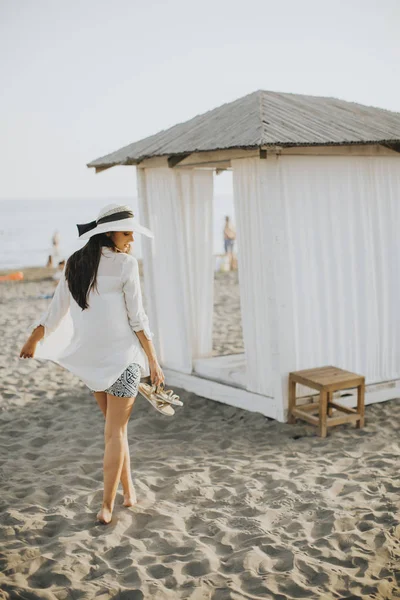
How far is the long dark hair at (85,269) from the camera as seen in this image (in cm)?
343

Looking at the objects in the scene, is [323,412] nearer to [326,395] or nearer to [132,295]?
[326,395]

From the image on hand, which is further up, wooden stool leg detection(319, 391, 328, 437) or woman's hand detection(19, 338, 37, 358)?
woman's hand detection(19, 338, 37, 358)

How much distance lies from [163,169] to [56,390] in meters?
2.57

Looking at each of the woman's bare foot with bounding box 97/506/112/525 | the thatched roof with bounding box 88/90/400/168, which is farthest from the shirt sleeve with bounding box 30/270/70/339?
the thatched roof with bounding box 88/90/400/168

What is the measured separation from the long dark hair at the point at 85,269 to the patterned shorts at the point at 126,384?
0.42 metres

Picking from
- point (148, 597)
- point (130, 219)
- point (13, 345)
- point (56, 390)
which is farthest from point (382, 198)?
point (13, 345)

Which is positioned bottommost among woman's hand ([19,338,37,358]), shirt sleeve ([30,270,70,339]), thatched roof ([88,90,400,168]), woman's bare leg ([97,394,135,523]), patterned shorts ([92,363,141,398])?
Result: woman's bare leg ([97,394,135,523])

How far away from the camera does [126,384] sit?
349cm

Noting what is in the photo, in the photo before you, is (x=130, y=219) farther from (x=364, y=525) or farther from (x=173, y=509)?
(x=364, y=525)

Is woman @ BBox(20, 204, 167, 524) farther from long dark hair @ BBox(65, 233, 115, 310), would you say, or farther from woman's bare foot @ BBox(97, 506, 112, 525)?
woman's bare foot @ BBox(97, 506, 112, 525)

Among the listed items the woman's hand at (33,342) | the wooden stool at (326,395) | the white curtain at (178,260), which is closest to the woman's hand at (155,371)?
the woman's hand at (33,342)

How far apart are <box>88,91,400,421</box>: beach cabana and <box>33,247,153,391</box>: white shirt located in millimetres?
2047

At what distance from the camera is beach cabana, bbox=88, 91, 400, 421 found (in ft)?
17.8

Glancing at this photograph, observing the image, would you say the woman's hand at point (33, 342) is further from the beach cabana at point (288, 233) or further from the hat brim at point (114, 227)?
the beach cabana at point (288, 233)
